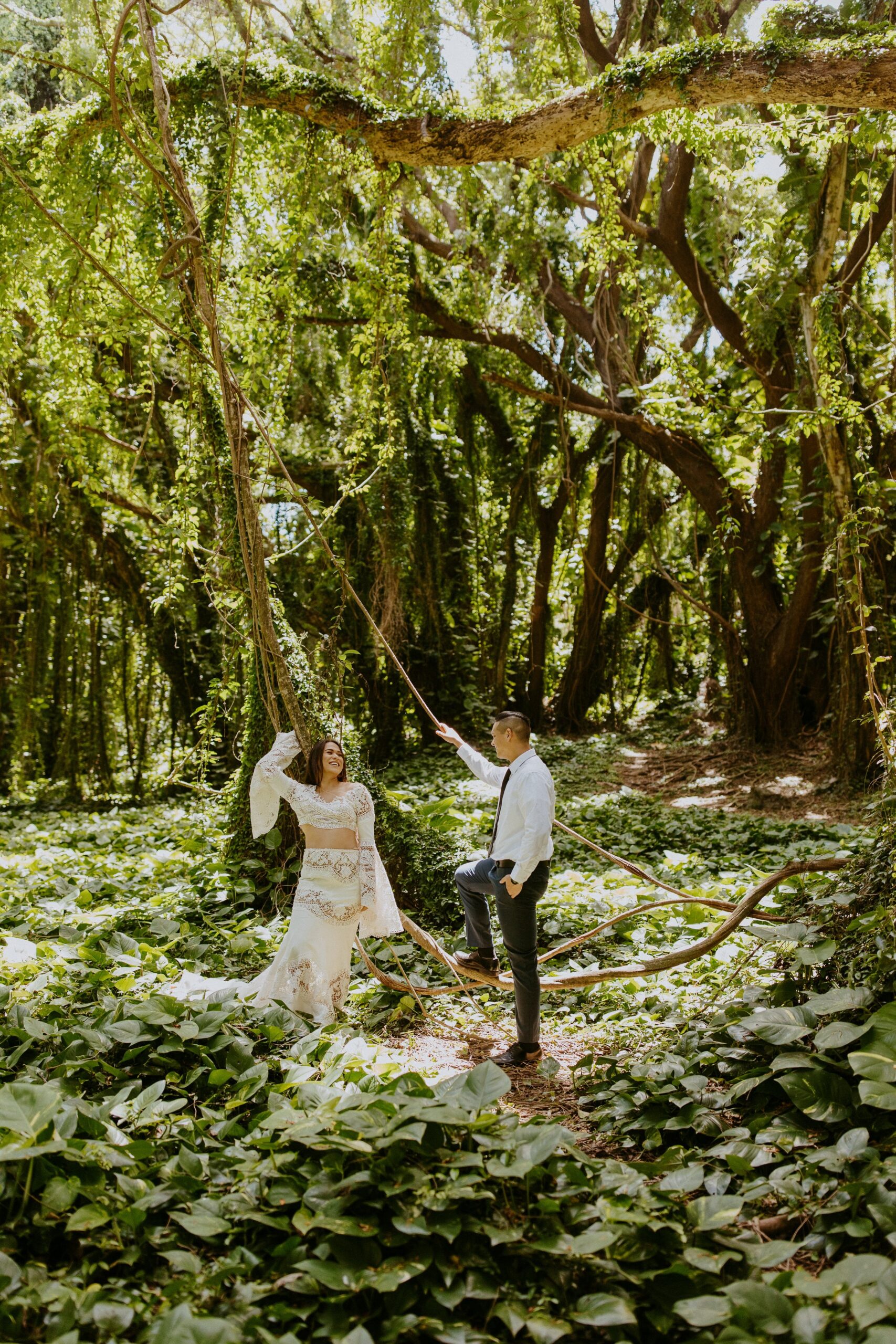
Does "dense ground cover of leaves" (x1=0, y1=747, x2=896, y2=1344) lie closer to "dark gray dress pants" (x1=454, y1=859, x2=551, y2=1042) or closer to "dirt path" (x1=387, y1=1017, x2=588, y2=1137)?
"dirt path" (x1=387, y1=1017, x2=588, y2=1137)

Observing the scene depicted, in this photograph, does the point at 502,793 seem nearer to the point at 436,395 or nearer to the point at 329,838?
the point at 329,838

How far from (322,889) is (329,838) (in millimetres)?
233

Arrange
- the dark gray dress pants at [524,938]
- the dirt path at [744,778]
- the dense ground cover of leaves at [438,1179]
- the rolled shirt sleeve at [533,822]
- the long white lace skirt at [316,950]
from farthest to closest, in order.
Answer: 1. the dirt path at [744,778]
2. the long white lace skirt at [316,950]
3. the dark gray dress pants at [524,938]
4. the rolled shirt sleeve at [533,822]
5. the dense ground cover of leaves at [438,1179]

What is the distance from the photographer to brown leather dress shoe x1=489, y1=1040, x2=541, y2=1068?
404 centimetres

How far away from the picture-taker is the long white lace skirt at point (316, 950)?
4.41m

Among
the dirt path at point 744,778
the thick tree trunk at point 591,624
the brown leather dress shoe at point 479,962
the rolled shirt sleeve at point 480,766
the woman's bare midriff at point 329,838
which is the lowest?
the brown leather dress shoe at point 479,962

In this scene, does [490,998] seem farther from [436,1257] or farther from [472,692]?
[472,692]

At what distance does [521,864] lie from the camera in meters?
3.93


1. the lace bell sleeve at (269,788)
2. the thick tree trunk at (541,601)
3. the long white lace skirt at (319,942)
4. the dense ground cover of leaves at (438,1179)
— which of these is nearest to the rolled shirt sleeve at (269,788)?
the lace bell sleeve at (269,788)

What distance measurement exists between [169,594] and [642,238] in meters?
7.08

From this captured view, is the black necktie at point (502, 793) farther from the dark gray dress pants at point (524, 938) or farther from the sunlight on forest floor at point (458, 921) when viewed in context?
the sunlight on forest floor at point (458, 921)

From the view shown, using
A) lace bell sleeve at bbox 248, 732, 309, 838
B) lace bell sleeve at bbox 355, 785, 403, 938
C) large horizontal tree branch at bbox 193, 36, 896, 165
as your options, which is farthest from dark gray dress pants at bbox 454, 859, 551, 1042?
large horizontal tree branch at bbox 193, 36, 896, 165

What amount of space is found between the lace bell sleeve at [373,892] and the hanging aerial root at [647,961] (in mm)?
75

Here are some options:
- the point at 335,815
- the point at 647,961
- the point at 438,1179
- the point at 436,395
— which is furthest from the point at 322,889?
the point at 436,395
